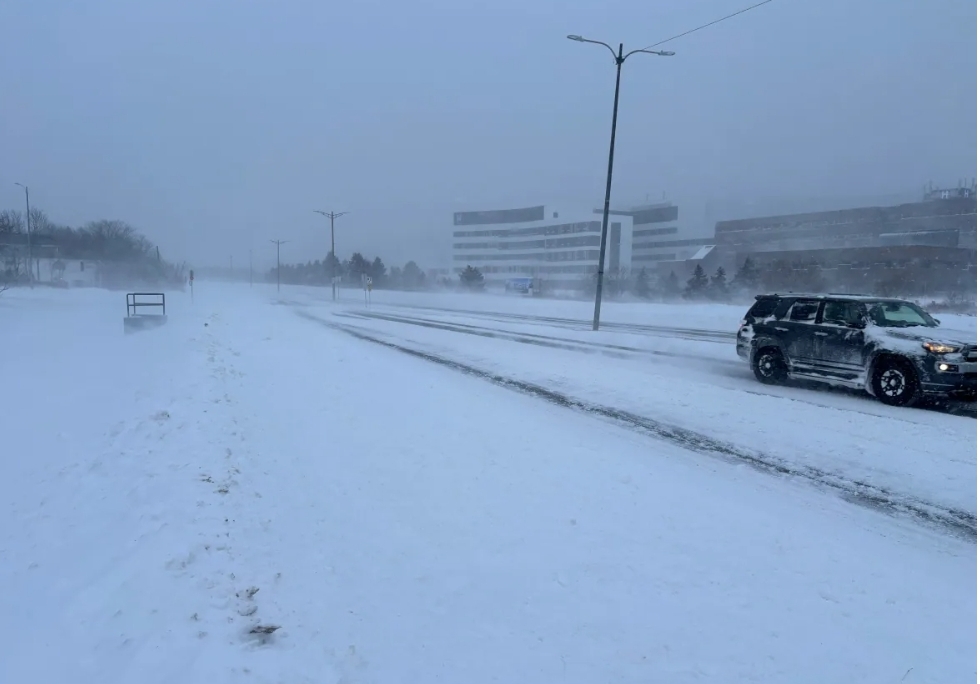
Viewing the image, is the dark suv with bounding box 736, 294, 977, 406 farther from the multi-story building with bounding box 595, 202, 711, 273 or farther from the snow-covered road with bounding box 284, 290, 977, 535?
the multi-story building with bounding box 595, 202, 711, 273

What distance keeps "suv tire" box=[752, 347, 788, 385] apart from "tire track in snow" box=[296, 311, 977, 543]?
4.42 meters

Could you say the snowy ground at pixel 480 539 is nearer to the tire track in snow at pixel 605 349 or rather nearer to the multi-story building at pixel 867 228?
the tire track in snow at pixel 605 349

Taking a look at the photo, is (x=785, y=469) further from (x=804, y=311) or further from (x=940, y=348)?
(x=804, y=311)

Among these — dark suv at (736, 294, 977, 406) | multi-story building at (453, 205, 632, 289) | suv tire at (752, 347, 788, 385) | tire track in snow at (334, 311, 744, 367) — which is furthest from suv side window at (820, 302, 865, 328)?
multi-story building at (453, 205, 632, 289)

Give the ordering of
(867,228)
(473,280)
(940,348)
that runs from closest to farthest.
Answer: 1. (940,348)
2. (867,228)
3. (473,280)

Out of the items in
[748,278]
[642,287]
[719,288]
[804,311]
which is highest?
[748,278]

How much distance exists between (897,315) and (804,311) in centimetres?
158

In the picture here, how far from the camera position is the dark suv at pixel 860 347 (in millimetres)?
10320

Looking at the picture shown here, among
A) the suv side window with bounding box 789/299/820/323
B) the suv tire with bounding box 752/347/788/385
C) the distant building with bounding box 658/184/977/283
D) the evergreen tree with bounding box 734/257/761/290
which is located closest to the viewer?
the suv side window with bounding box 789/299/820/323

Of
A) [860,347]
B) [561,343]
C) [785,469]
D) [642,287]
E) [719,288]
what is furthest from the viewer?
[642,287]

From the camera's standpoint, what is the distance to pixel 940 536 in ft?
18.4

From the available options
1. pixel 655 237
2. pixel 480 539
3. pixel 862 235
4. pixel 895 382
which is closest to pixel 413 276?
pixel 655 237

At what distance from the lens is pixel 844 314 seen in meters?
11.9

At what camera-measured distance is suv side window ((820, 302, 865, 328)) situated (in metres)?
11.6
